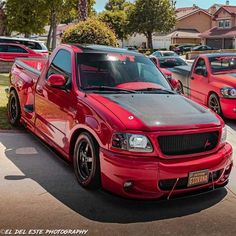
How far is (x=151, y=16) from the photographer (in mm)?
65750

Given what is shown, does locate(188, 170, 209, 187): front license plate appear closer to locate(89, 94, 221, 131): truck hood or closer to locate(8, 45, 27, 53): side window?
locate(89, 94, 221, 131): truck hood

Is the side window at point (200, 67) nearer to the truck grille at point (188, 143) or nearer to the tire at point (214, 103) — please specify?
the tire at point (214, 103)

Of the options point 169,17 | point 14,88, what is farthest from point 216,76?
point 169,17

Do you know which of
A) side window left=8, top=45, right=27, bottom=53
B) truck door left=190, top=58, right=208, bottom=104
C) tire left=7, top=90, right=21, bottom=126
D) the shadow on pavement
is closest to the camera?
the shadow on pavement

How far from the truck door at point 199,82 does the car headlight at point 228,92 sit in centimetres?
82

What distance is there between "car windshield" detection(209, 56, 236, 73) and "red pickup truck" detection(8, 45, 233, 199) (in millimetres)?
4854

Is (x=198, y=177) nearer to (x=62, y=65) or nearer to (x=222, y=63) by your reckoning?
(x=62, y=65)

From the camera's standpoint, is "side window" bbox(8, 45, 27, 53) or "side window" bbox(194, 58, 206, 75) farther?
"side window" bbox(8, 45, 27, 53)

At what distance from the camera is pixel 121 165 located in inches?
184

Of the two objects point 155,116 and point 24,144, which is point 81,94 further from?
point 24,144

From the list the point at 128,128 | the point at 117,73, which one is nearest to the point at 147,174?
the point at 128,128

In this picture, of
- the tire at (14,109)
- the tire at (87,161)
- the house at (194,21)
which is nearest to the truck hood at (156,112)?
the tire at (87,161)

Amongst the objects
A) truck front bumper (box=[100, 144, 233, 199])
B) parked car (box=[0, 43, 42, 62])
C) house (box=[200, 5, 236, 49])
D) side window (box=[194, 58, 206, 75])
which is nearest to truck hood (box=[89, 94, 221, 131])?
truck front bumper (box=[100, 144, 233, 199])

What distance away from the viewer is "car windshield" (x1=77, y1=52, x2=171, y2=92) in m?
5.99
